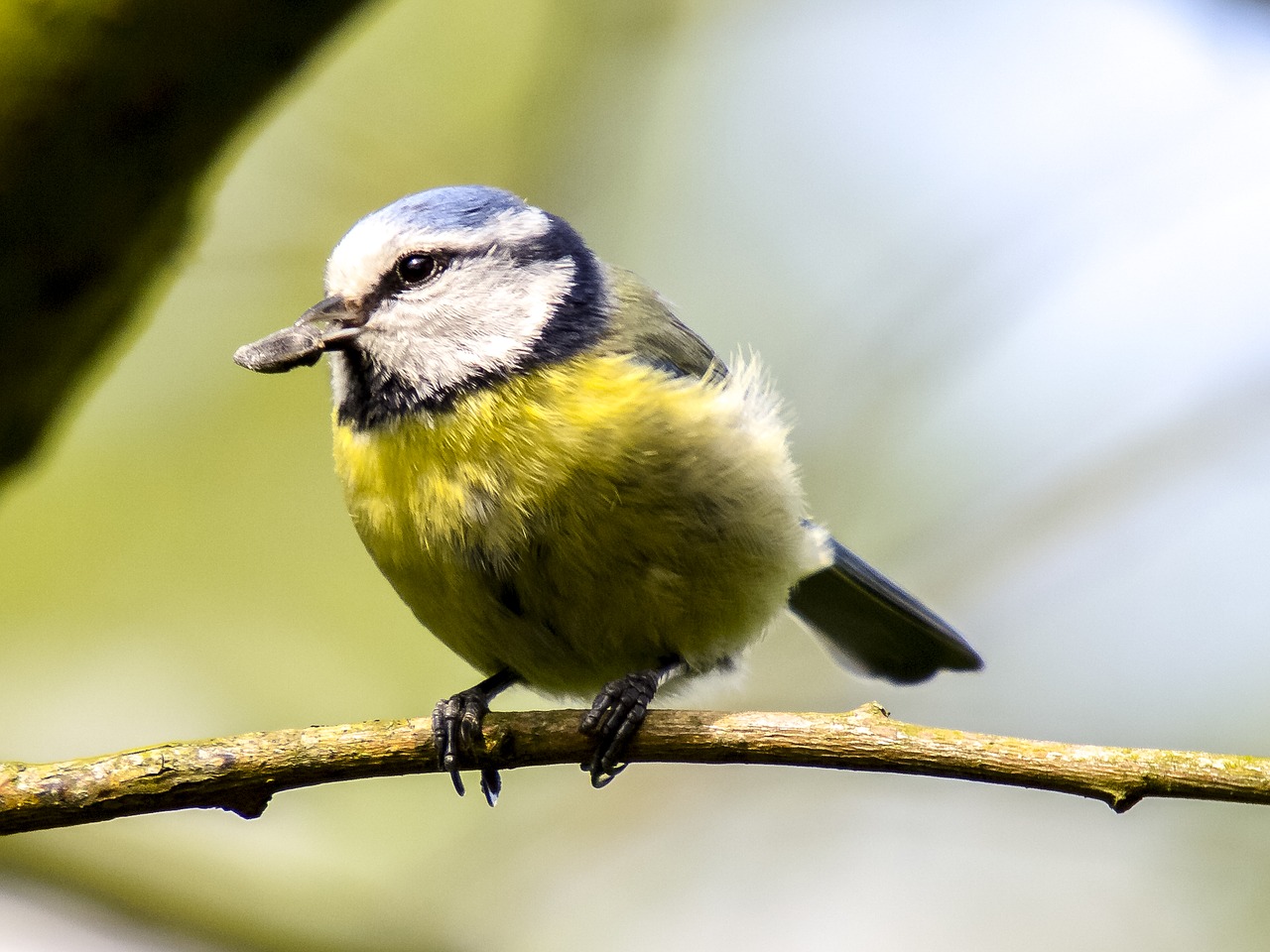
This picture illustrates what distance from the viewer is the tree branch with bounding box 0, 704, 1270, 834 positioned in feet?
5.23

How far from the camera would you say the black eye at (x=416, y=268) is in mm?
2430

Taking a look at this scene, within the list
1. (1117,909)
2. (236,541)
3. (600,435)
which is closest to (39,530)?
(236,541)

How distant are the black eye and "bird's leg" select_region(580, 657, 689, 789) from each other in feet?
2.95

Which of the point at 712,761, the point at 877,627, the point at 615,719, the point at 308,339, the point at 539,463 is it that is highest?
the point at 308,339

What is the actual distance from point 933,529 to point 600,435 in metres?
2.07

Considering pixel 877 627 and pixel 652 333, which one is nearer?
pixel 652 333

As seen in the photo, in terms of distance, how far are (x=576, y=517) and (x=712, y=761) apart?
578mm

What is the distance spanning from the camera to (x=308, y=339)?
224 centimetres

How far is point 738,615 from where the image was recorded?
2.46 meters

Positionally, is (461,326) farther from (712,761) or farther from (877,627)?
(877,627)

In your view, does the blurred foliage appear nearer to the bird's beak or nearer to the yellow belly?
the bird's beak

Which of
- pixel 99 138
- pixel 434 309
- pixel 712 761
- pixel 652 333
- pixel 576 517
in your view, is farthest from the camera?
pixel 652 333

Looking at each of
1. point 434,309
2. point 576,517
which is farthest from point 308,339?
point 576,517

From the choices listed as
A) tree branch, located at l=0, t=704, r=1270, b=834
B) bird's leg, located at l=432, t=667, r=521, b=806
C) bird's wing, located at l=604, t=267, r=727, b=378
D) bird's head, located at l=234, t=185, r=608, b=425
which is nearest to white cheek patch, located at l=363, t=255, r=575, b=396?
bird's head, located at l=234, t=185, r=608, b=425
